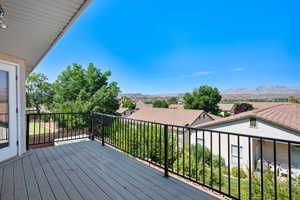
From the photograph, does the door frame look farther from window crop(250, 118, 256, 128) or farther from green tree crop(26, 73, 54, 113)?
green tree crop(26, 73, 54, 113)

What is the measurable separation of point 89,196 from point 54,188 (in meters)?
0.56

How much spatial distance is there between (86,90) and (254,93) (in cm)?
2004

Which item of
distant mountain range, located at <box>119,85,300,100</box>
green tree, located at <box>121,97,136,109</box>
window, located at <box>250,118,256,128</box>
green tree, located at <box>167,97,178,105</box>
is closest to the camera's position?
window, located at <box>250,118,256,128</box>

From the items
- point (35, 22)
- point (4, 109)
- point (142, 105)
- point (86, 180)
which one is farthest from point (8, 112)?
point (142, 105)

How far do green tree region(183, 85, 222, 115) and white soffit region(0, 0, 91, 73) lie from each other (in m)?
25.0

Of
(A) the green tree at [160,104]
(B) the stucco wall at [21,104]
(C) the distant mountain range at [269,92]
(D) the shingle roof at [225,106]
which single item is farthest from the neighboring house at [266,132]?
(A) the green tree at [160,104]

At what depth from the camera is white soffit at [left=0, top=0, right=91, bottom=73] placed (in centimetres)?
173

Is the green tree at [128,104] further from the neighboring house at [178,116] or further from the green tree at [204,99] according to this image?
the neighboring house at [178,116]

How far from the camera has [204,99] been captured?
25734mm

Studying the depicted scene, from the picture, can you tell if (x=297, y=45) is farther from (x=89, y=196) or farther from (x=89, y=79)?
(x=89, y=196)

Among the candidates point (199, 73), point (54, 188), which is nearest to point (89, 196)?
point (54, 188)

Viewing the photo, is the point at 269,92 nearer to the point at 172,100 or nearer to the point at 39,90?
the point at 172,100

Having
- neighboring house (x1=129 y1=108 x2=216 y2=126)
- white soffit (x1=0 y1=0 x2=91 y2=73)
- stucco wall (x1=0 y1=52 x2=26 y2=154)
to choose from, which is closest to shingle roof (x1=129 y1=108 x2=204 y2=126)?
neighboring house (x1=129 y1=108 x2=216 y2=126)

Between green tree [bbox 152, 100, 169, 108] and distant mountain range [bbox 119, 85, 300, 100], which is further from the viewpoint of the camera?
green tree [bbox 152, 100, 169, 108]
